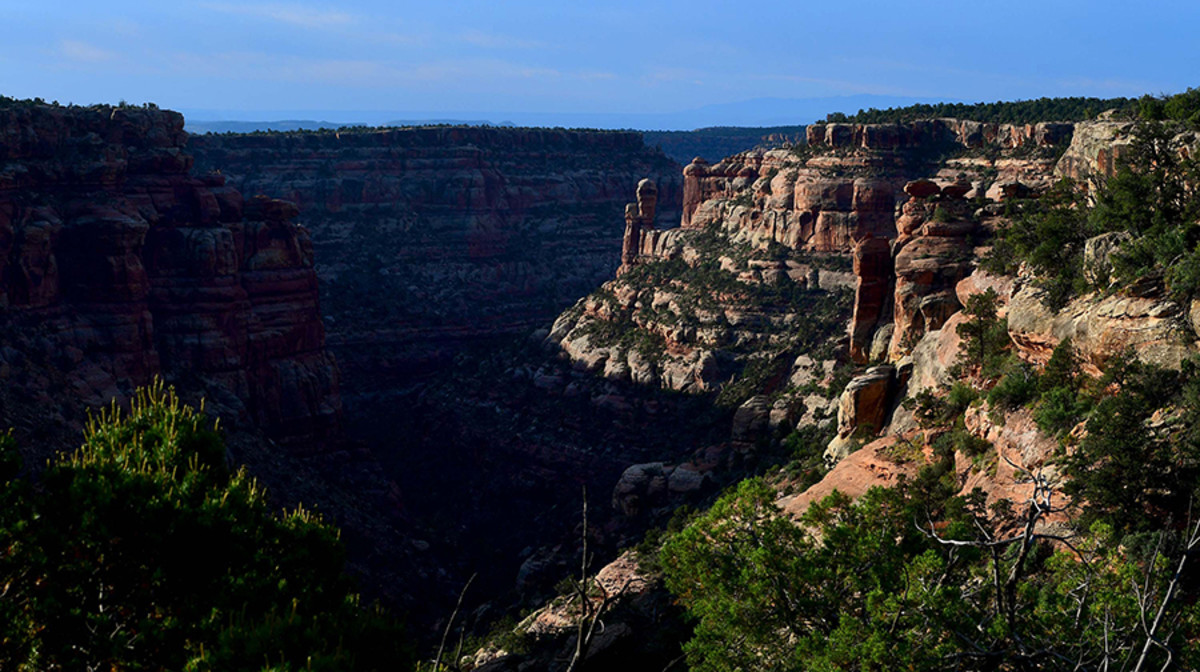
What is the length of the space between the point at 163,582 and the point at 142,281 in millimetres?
→ 56004

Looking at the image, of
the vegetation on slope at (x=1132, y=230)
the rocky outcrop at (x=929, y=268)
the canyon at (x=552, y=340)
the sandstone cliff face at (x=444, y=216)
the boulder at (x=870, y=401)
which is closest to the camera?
the vegetation on slope at (x=1132, y=230)

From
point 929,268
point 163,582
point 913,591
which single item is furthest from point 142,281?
point 913,591

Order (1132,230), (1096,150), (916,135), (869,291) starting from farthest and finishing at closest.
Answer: (916,135), (869,291), (1096,150), (1132,230)

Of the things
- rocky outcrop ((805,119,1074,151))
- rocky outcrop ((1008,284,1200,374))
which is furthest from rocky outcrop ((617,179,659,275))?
rocky outcrop ((1008,284,1200,374))

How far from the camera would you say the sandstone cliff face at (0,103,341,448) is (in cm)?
7450

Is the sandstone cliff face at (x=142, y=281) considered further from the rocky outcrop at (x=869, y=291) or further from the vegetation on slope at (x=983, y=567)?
the vegetation on slope at (x=983, y=567)

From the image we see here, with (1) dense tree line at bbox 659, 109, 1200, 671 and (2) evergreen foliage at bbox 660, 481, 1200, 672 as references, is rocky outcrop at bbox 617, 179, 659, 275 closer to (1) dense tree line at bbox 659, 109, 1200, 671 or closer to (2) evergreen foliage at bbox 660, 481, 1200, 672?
(1) dense tree line at bbox 659, 109, 1200, 671

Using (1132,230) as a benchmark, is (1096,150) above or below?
above

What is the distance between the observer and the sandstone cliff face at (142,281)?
74.5 metres

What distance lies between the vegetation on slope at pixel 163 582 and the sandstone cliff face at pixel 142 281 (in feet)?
126

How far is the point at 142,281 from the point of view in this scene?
8075 cm

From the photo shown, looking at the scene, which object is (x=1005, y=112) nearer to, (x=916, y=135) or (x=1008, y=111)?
(x=1008, y=111)

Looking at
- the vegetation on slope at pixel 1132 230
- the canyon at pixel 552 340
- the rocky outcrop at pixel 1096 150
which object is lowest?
the canyon at pixel 552 340

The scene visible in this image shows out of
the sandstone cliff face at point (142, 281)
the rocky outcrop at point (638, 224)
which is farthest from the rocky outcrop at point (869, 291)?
the rocky outcrop at point (638, 224)
